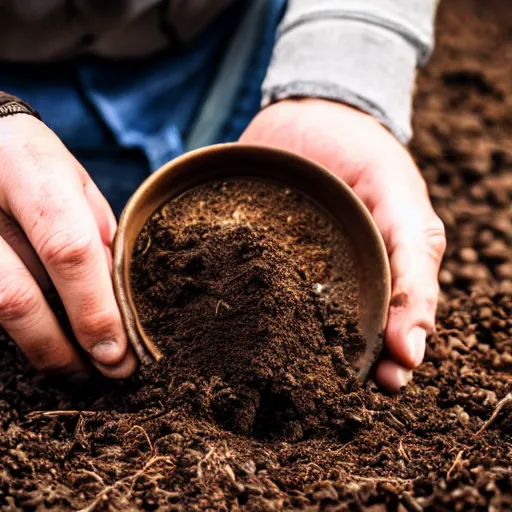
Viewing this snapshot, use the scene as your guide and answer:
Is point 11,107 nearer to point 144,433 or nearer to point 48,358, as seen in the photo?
point 48,358

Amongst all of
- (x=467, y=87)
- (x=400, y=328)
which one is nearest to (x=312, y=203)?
(x=400, y=328)

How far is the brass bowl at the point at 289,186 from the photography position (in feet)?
4.81

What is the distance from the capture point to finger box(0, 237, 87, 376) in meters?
1.41

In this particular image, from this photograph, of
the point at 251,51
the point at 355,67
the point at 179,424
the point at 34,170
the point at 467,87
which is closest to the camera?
the point at 179,424

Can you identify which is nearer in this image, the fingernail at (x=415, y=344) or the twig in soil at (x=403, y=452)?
the twig in soil at (x=403, y=452)

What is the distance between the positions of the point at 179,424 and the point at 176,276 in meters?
0.33

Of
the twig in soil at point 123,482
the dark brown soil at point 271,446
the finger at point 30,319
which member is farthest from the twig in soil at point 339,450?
the finger at point 30,319

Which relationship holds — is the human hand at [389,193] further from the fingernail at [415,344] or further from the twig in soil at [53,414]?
the twig in soil at [53,414]

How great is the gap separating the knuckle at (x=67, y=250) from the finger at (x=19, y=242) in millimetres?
122

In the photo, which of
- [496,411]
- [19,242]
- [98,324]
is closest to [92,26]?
[19,242]

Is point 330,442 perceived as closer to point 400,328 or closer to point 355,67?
point 400,328

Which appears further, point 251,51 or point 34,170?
point 251,51

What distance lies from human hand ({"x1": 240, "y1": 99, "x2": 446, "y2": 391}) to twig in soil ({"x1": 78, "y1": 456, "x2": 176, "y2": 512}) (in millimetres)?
552

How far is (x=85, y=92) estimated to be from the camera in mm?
2248
